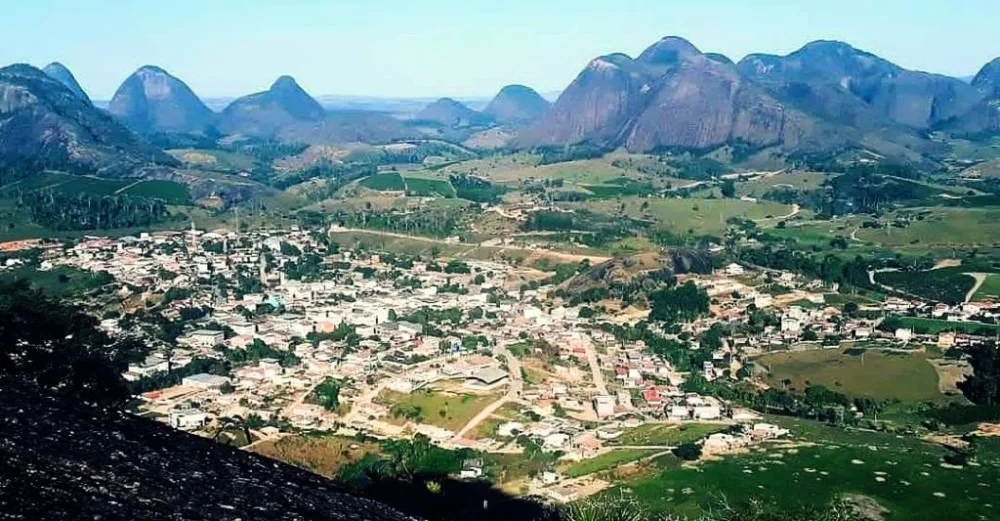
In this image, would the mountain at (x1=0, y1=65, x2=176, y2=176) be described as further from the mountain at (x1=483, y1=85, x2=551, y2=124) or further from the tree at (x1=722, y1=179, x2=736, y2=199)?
the mountain at (x1=483, y1=85, x2=551, y2=124)

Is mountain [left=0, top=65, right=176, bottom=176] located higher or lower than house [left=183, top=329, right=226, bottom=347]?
higher

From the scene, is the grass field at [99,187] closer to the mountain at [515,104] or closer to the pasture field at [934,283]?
the pasture field at [934,283]

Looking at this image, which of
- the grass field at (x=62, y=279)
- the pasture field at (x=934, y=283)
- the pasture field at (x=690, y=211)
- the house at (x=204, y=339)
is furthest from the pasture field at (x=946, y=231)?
the grass field at (x=62, y=279)

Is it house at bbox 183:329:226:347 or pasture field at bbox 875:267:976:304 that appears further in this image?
pasture field at bbox 875:267:976:304

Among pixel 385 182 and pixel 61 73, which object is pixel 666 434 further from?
pixel 61 73

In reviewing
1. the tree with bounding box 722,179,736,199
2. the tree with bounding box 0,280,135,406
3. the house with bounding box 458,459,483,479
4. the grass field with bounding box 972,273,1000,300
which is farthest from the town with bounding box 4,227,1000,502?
the tree with bounding box 722,179,736,199

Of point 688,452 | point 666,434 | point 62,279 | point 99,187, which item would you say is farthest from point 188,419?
point 99,187
